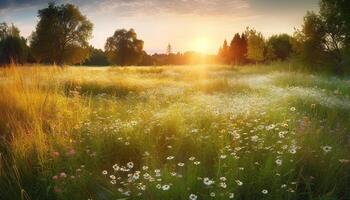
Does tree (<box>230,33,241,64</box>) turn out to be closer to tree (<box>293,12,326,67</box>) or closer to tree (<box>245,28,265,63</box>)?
tree (<box>245,28,265,63</box>)

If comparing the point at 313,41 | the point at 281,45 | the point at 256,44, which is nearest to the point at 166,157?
the point at 313,41

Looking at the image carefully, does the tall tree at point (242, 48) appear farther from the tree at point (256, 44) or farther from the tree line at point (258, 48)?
the tree at point (256, 44)

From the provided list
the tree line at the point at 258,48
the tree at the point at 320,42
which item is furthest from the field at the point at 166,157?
the tree line at the point at 258,48

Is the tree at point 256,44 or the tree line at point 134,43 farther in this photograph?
the tree at point 256,44

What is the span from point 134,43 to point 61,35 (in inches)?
888

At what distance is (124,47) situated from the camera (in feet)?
196

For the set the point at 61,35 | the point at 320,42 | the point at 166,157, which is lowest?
the point at 166,157

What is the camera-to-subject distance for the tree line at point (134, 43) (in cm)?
2516

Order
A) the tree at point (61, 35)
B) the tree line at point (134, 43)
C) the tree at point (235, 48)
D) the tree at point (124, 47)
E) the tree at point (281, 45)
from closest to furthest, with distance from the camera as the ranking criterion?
1. the tree line at point (134, 43)
2. the tree at point (61, 35)
3. the tree at point (281, 45)
4. the tree at point (235, 48)
5. the tree at point (124, 47)

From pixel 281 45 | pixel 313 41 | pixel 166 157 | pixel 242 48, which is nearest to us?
pixel 166 157

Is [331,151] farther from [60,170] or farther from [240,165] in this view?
[60,170]

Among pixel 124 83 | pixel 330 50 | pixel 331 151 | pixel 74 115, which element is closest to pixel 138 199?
pixel 331 151

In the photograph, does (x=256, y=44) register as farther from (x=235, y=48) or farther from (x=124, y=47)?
(x=124, y=47)

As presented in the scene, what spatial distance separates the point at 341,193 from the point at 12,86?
6.67 meters
